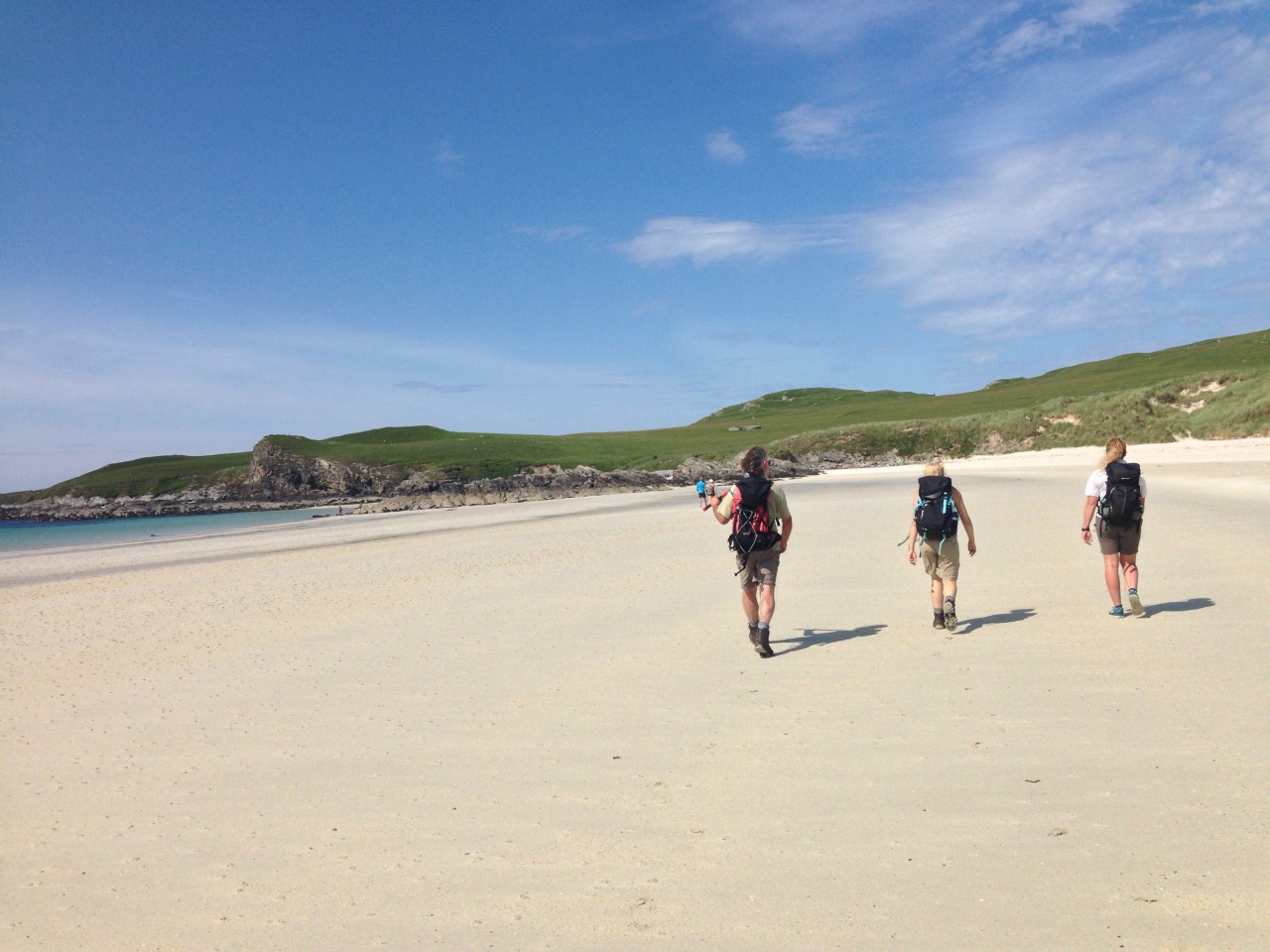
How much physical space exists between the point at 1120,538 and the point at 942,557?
2017 millimetres

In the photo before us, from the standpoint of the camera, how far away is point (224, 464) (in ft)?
372

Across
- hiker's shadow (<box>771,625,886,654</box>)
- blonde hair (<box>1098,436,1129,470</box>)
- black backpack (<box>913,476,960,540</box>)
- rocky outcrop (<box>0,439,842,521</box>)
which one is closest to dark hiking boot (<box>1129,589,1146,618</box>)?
blonde hair (<box>1098,436,1129,470</box>)

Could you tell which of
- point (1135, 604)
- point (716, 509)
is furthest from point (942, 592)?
point (716, 509)

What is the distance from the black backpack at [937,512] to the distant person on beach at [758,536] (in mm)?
1581

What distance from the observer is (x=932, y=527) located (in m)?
8.89

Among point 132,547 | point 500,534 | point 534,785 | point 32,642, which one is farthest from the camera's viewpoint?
point 132,547

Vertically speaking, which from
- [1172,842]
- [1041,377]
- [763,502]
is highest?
[1041,377]

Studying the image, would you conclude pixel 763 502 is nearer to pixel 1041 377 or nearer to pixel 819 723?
pixel 819 723

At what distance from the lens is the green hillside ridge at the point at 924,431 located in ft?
165

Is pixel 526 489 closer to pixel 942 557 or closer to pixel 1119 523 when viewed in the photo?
pixel 942 557

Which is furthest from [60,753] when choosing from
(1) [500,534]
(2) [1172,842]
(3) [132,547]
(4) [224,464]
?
(4) [224,464]

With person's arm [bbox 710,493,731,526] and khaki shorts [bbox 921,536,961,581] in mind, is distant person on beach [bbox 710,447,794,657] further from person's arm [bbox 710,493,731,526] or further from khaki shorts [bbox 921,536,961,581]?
khaki shorts [bbox 921,536,961,581]

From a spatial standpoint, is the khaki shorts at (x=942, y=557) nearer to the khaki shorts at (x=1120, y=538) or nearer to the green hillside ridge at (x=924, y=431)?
the khaki shorts at (x=1120, y=538)

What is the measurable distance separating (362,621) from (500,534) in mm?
13043
